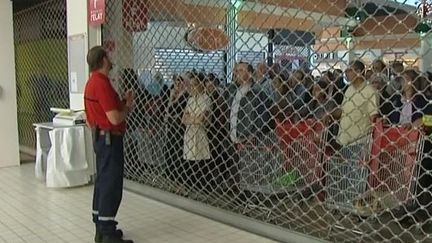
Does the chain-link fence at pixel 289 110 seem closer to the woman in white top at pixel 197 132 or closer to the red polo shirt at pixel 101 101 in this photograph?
the woman in white top at pixel 197 132

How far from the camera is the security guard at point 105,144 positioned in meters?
3.50

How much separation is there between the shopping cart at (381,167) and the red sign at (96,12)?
3.12 meters

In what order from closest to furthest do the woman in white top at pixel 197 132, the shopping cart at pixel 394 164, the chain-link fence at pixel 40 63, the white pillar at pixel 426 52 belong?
the white pillar at pixel 426 52 → the shopping cart at pixel 394 164 → the woman in white top at pixel 197 132 → the chain-link fence at pixel 40 63

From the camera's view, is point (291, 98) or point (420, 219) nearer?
point (420, 219)

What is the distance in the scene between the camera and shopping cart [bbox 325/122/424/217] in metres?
3.40

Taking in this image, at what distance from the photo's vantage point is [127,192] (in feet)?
17.3

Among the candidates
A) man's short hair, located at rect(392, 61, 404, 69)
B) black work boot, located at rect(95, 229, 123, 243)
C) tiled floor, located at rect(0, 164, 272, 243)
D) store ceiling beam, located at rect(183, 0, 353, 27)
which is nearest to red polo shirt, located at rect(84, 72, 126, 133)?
black work boot, located at rect(95, 229, 123, 243)

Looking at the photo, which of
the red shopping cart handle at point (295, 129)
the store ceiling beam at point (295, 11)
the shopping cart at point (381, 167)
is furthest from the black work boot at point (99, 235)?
the store ceiling beam at point (295, 11)

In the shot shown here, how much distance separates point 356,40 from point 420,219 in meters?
1.44

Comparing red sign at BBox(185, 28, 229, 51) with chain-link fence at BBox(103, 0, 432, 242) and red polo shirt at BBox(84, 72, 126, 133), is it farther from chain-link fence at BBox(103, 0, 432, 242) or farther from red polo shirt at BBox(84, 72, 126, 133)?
red polo shirt at BBox(84, 72, 126, 133)

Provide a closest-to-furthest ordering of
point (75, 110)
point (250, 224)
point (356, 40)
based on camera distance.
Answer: point (356, 40), point (250, 224), point (75, 110)

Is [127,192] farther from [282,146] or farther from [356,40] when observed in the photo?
[356,40]

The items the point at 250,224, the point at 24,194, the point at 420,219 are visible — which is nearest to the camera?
the point at 420,219

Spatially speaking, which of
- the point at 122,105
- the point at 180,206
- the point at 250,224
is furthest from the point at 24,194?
the point at 250,224
